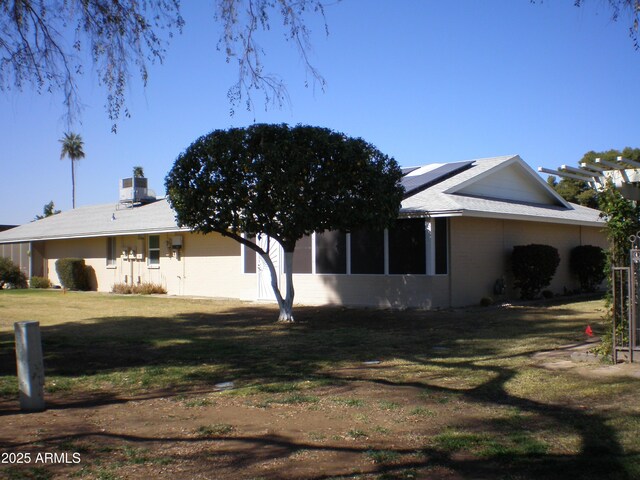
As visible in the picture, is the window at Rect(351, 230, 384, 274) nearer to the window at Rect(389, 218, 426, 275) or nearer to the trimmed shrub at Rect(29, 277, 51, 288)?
the window at Rect(389, 218, 426, 275)

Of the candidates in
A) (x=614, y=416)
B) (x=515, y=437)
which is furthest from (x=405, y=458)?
(x=614, y=416)

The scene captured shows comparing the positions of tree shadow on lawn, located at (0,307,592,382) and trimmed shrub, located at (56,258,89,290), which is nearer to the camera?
tree shadow on lawn, located at (0,307,592,382)

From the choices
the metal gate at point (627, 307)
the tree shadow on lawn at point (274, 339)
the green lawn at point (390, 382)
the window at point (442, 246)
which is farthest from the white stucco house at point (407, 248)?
the metal gate at point (627, 307)

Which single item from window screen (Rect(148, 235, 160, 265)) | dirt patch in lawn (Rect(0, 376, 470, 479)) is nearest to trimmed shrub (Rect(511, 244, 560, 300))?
dirt patch in lawn (Rect(0, 376, 470, 479))

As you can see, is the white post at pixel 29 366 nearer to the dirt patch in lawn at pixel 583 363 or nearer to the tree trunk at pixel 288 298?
the dirt patch in lawn at pixel 583 363

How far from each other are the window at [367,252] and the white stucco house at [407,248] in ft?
0.09

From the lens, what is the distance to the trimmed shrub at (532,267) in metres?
20.1

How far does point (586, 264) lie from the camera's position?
76.6ft

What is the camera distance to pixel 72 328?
15.4m

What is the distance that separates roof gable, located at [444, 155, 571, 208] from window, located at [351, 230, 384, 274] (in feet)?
8.62

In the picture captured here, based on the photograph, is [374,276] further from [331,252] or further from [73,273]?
[73,273]

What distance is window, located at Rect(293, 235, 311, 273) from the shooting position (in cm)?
2055

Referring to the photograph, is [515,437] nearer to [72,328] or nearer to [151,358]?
[151,358]

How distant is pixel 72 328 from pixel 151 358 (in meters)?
5.13
